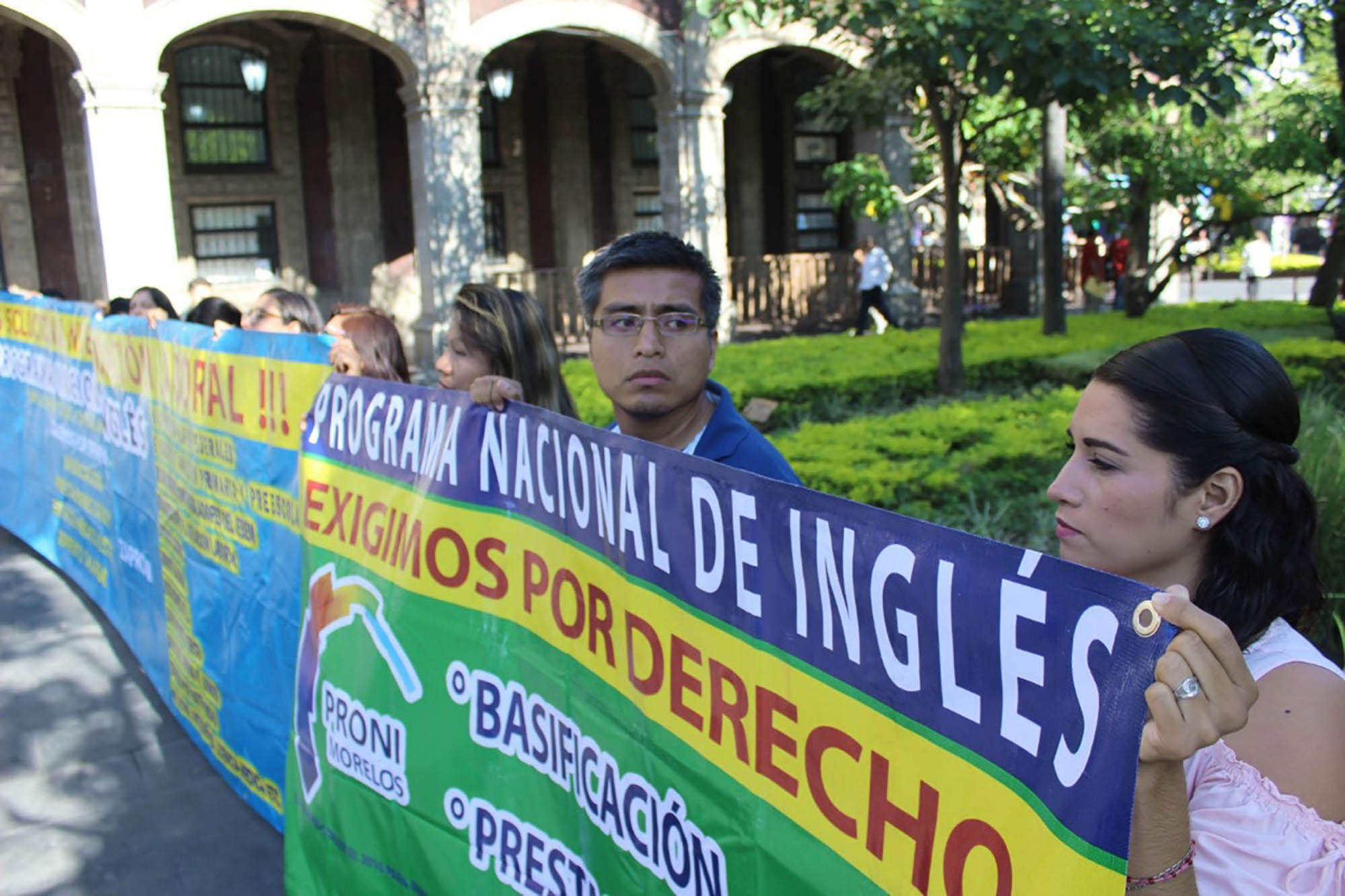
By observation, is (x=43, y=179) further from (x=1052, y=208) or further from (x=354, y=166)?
(x=1052, y=208)

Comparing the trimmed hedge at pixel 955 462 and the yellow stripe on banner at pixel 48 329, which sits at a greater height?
the yellow stripe on banner at pixel 48 329

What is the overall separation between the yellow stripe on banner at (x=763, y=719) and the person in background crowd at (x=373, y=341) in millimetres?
1461

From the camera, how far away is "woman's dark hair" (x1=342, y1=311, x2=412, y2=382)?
4219mm

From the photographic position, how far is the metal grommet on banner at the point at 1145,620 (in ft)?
3.96

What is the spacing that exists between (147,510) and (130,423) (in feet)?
1.43

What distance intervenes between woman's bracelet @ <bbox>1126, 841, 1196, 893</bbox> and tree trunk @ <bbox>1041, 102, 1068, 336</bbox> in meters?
12.8

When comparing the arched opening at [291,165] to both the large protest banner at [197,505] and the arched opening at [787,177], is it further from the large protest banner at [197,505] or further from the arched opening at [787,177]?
the large protest banner at [197,505]

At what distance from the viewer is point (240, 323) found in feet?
23.8

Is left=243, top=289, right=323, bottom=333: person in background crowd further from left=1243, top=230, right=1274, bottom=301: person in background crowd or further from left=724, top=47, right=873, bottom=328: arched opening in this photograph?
left=1243, top=230, right=1274, bottom=301: person in background crowd

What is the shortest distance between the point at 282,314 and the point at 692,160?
1244 centimetres

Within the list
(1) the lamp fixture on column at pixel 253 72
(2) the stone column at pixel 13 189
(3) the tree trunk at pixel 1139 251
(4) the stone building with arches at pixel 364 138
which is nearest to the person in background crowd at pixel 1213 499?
(3) the tree trunk at pixel 1139 251

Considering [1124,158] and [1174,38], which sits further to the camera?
[1124,158]

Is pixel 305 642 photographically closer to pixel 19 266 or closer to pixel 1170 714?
pixel 1170 714

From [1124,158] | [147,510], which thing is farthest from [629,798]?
[1124,158]
